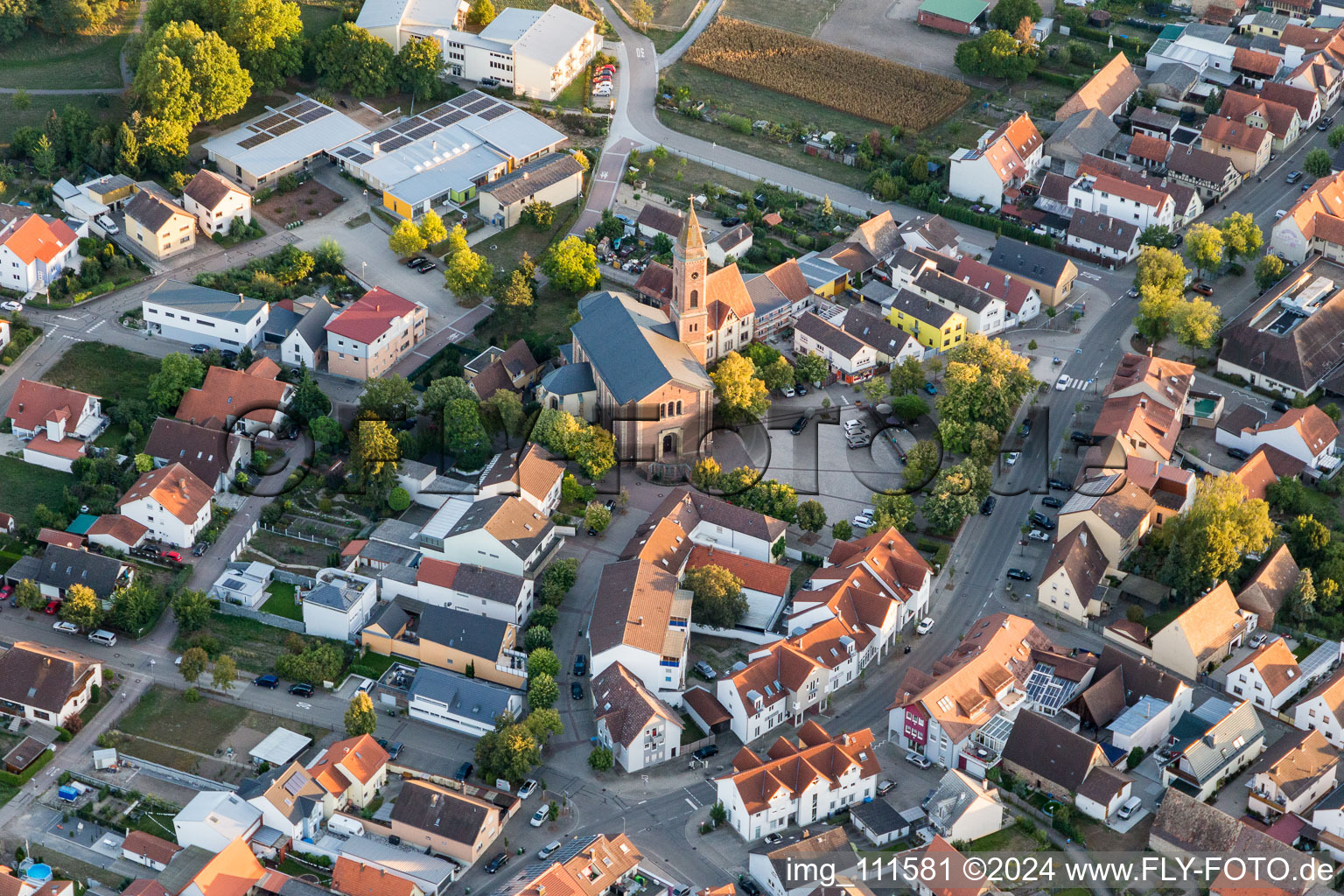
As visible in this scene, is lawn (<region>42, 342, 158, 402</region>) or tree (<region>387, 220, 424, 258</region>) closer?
lawn (<region>42, 342, 158, 402</region>)

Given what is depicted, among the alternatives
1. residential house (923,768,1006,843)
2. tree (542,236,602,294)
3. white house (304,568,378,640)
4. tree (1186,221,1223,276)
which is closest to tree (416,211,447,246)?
tree (542,236,602,294)

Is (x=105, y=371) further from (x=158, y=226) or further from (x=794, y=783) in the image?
(x=794, y=783)

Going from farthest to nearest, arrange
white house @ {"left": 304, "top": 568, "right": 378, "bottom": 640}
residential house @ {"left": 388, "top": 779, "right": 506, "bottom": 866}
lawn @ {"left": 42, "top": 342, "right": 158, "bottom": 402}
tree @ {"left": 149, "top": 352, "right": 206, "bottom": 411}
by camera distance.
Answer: lawn @ {"left": 42, "top": 342, "right": 158, "bottom": 402} → tree @ {"left": 149, "top": 352, "right": 206, "bottom": 411} → white house @ {"left": 304, "top": 568, "right": 378, "bottom": 640} → residential house @ {"left": 388, "top": 779, "right": 506, "bottom": 866}

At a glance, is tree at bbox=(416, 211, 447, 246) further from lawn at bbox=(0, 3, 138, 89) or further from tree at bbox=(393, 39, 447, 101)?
lawn at bbox=(0, 3, 138, 89)

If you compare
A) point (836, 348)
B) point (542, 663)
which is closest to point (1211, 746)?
point (542, 663)

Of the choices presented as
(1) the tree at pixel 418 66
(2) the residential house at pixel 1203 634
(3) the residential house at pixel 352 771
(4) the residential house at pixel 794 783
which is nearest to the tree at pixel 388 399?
(3) the residential house at pixel 352 771

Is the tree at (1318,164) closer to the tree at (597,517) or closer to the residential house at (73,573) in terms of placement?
the tree at (597,517)

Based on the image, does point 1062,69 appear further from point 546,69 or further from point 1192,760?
point 1192,760
